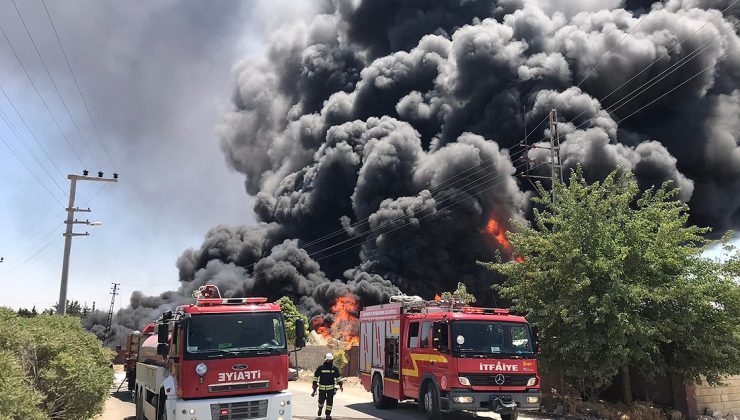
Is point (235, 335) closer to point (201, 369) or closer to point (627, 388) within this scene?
point (201, 369)

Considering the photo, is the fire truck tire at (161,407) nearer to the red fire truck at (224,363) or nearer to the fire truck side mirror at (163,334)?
the red fire truck at (224,363)

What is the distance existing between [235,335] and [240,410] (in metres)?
1.24

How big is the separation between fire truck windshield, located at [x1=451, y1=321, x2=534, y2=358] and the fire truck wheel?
119cm

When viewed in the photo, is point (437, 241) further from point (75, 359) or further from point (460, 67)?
point (75, 359)

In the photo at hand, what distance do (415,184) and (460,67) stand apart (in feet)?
47.3

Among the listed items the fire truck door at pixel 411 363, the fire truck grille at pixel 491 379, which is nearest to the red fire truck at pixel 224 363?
the fire truck grille at pixel 491 379

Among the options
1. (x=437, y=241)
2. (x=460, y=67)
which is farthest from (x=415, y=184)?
(x=460, y=67)

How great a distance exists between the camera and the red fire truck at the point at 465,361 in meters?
11.2

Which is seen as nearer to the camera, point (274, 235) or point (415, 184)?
point (415, 184)

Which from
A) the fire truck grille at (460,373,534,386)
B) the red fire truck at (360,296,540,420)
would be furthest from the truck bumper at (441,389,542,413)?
the fire truck grille at (460,373,534,386)

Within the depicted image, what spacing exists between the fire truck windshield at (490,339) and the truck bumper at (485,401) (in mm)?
765

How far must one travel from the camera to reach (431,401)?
39.3 feet

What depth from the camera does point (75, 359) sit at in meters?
9.62

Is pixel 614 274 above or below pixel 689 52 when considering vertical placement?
below
